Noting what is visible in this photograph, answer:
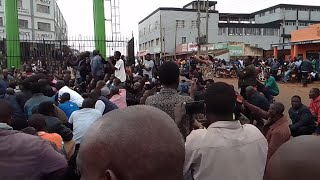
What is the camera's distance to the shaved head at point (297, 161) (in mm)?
1232

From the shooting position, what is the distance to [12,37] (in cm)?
1656

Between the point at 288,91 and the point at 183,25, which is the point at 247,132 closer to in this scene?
the point at 288,91

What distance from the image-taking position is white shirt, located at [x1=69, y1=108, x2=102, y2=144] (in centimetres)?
561

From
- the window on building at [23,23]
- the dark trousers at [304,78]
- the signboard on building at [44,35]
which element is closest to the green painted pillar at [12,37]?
the dark trousers at [304,78]

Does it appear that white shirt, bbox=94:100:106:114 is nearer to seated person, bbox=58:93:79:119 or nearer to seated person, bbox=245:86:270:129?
seated person, bbox=58:93:79:119

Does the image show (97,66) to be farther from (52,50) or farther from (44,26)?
(44,26)

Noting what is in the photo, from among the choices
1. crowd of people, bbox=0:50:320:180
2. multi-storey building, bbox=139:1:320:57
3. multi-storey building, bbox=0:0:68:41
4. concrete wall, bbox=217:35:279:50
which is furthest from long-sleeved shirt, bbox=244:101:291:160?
concrete wall, bbox=217:35:279:50

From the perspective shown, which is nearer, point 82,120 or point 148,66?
point 82,120

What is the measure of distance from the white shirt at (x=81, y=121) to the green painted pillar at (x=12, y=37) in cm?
1136

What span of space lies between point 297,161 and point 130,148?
0.56 m

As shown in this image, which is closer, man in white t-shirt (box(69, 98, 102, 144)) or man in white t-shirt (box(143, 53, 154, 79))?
man in white t-shirt (box(69, 98, 102, 144))

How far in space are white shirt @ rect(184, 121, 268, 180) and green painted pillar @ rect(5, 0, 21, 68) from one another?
14.8m

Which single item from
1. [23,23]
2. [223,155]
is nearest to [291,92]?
[223,155]

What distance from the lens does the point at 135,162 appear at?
1356 mm
